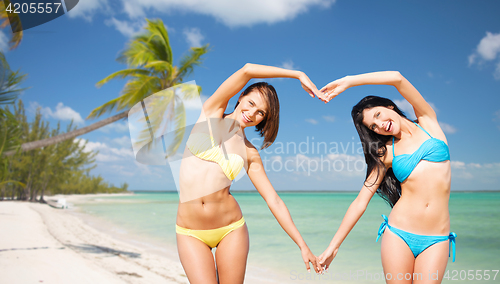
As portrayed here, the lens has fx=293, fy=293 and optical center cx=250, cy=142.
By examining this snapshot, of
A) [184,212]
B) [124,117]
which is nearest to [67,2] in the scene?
[124,117]

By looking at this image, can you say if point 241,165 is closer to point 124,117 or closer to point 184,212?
point 184,212

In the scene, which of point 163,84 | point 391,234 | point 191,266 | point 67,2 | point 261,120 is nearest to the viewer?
point 191,266

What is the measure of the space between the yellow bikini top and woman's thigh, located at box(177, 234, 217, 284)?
0.59m

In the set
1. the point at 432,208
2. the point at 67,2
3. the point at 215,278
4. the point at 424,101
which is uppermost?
the point at 67,2

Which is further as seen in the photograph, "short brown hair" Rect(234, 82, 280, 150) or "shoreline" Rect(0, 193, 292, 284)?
"shoreline" Rect(0, 193, 292, 284)

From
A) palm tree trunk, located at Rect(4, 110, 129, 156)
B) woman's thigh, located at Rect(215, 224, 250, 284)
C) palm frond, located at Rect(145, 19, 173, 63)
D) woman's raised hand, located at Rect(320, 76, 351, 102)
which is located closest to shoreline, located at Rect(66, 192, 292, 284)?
palm tree trunk, located at Rect(4, 110, 129, 156)

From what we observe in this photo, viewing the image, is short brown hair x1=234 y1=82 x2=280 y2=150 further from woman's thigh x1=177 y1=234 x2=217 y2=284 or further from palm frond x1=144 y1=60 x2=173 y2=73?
palm frond x1=144 y1=60 x2=173 y2=73

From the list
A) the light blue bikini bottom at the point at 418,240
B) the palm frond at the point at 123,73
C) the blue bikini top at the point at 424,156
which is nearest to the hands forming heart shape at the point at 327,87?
the blue bikini top at the point at 424,156

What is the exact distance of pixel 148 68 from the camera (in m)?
11.0

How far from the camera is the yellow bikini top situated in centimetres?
239

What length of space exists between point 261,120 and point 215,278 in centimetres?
136

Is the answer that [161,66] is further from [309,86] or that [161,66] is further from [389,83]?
[389,83]

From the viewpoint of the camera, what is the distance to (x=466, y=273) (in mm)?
9188

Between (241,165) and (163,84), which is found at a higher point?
(163,84)
